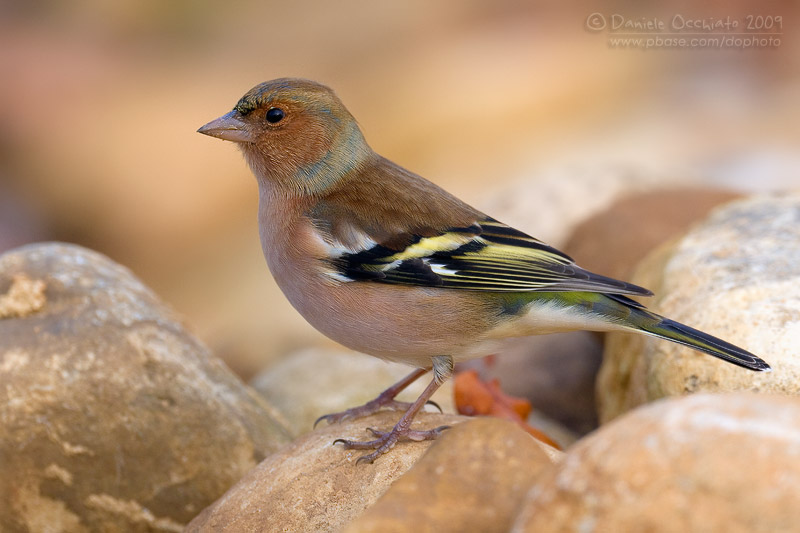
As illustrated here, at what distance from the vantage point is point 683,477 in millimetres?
2170

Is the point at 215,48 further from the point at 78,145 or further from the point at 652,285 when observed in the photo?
the point at 652,285

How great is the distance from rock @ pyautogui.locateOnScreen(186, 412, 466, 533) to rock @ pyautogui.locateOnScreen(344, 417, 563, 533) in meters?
0.86

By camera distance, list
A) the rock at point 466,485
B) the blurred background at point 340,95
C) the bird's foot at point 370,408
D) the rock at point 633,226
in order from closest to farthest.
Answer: the rock at point 466,485
the bird's foot at point 370,408
the rock at point 633,226
the blurred background at point 340,95

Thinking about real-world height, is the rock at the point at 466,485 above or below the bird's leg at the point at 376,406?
above

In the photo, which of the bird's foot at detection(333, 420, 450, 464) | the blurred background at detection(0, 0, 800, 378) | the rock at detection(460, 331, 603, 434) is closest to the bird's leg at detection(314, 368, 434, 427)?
the bird's foot at detection(333, 420, 450, 464)

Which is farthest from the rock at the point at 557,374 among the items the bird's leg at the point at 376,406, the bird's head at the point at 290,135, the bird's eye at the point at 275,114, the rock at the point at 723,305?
the bird's eye at the point at 275,114

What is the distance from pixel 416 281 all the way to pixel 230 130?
1270 mm

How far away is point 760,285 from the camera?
4.19m

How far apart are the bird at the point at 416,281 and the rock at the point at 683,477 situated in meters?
1.50

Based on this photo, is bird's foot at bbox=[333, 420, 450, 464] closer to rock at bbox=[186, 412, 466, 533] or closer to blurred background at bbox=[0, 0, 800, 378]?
rock at bbox=[186, 412, 466, 533]

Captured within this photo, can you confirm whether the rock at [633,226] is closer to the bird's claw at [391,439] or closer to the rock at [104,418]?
the bird's claw at [391,439]

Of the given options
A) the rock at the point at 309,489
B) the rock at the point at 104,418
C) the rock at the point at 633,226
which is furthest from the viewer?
the rock at the point at 633,226

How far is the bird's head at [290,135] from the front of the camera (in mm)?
4480

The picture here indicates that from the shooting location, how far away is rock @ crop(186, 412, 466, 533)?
3.49m
